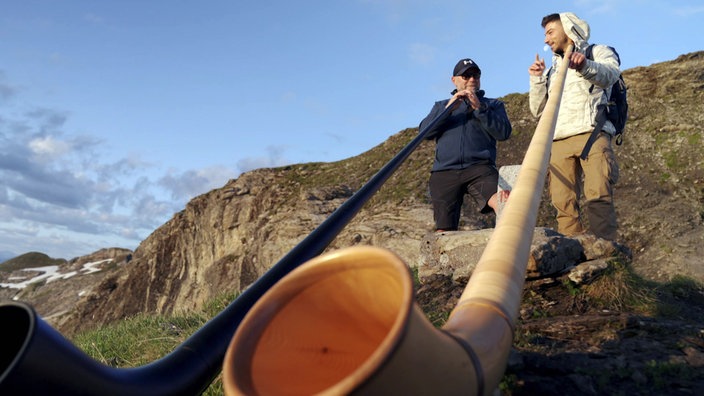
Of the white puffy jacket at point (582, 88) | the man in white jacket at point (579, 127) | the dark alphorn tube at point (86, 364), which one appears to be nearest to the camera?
the dark alphorn tube at point (86, 364)

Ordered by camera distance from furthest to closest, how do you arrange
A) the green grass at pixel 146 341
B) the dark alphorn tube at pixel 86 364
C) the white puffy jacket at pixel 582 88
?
the white puffy jacket at pixel 582 88
the green grass at pixel 146 341
the dark alphorn tube at pixel 86 364

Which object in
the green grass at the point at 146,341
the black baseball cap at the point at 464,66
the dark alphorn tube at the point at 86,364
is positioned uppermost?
the black baseball cap at the point at 464,66

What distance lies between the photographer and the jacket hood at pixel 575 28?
4.43 metres

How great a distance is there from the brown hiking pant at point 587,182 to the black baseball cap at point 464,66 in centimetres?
105

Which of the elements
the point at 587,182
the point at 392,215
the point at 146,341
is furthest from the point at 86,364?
the point at 392,215

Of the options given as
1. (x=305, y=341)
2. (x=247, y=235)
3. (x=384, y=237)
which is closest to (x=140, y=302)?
(x=247, y=235)

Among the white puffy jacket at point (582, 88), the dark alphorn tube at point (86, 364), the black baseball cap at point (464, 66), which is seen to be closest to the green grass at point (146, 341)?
the dark alphorn tube at point (86, 364)

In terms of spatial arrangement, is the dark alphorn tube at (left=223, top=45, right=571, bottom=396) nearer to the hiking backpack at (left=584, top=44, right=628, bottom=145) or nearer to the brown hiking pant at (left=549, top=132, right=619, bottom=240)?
the brown hiking pant at (left=549, top=132, right=619, bottom=240)

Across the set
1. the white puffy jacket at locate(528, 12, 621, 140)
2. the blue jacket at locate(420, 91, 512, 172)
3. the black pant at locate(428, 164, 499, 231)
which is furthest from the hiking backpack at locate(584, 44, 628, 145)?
the black pant at locate(428, 164, 499, 231)

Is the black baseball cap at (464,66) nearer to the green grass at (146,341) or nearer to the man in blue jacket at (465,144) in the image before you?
the man in blue jacket at (465,144)

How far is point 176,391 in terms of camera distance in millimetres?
1485

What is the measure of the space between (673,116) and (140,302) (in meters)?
15.9

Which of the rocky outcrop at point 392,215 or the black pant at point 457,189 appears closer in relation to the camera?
the black pant at point 457,189

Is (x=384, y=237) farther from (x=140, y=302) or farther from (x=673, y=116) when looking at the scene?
(x=140, y=302)
